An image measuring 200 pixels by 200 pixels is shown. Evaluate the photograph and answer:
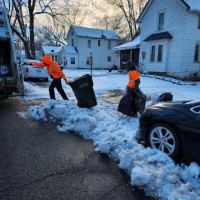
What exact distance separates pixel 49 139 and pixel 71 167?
1.17 m

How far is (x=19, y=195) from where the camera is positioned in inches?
85.2

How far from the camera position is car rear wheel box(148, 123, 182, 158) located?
277 cm

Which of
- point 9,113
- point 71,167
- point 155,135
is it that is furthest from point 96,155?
point 9,113

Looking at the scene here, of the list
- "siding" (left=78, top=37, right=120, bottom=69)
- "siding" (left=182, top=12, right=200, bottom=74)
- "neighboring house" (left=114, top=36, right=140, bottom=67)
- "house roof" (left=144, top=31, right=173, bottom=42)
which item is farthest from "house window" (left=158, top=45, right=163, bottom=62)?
"siding" (left=78, top=37, right=120, bottom=69)

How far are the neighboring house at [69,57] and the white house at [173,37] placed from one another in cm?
1587

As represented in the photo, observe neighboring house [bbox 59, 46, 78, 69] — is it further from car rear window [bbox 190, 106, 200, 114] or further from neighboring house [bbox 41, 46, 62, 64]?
car rear window [bbox 190, 106, 200, 114]

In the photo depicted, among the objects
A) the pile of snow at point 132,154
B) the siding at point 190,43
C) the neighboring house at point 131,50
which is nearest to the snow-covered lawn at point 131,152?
the pile of snow at point 132,154

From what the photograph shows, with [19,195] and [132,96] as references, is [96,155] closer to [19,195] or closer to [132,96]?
[19,195]

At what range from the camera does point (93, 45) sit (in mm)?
31719

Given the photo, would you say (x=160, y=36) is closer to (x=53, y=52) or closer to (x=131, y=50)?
(x=131, y=50)

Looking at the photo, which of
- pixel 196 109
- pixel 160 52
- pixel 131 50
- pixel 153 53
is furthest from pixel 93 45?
pixel 196 109

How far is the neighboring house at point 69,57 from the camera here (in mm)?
29672

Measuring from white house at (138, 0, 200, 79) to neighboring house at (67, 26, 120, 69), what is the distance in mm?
13630

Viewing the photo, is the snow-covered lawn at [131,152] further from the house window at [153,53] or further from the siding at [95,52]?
the siding at [95,52]
